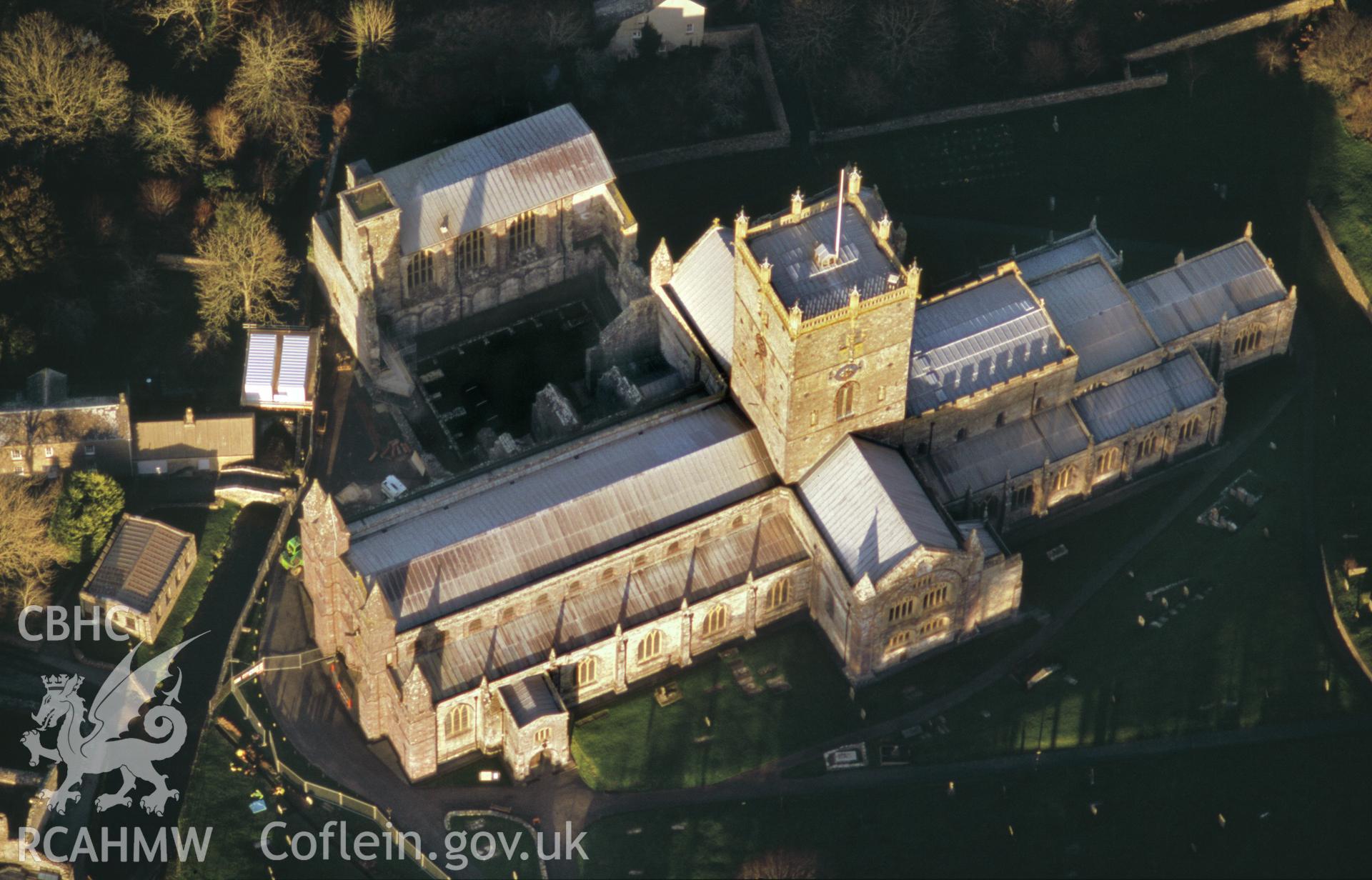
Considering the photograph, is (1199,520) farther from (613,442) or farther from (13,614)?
(13,614)

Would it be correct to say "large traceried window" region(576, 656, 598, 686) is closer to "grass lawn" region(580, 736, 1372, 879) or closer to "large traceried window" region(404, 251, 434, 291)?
"grass lawn" region(580, 736, 1372, 879)

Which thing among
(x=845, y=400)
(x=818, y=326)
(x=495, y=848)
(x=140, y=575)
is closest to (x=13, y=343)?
(x=140, y=575)

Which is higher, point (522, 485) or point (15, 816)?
point (522, 485)

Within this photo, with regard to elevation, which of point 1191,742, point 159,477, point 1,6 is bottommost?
point 1191,742

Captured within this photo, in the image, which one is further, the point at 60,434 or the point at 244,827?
the point at 60,434

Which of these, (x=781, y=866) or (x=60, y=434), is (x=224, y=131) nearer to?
(x=60, y=434)

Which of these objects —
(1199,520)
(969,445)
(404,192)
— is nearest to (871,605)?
(969,445)
